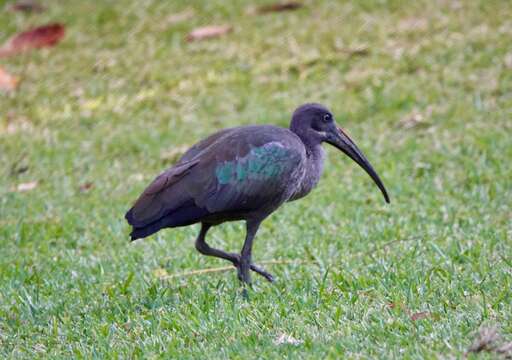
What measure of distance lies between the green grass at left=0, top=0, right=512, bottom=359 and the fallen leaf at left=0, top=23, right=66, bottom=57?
0.22 metres

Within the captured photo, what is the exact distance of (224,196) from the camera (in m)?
5.92

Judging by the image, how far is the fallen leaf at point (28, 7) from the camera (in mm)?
14648

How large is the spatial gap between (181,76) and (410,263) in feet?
21.6

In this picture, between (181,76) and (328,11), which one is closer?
(181,76)

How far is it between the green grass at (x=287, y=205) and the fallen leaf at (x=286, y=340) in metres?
0.05

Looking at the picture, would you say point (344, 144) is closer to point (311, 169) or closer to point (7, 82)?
point (311, 169)

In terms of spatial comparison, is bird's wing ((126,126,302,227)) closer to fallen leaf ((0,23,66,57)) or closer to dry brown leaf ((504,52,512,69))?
dry brown leaf ((504,52,512,69))

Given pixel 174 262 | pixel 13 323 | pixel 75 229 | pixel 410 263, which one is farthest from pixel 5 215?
pixel 410 263

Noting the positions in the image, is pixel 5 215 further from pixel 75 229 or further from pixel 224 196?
pixel 224 196

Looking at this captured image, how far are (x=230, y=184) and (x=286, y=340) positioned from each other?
145 cm

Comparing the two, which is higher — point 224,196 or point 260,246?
point 224,196

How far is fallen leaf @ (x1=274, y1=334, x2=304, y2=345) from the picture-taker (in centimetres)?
471

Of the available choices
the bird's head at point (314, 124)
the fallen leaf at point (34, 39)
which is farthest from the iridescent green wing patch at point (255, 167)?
the fallen leaf at point (34, 39)

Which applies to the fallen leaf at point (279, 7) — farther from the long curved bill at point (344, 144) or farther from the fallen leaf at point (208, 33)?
the long curved bill at point (344, 144)
